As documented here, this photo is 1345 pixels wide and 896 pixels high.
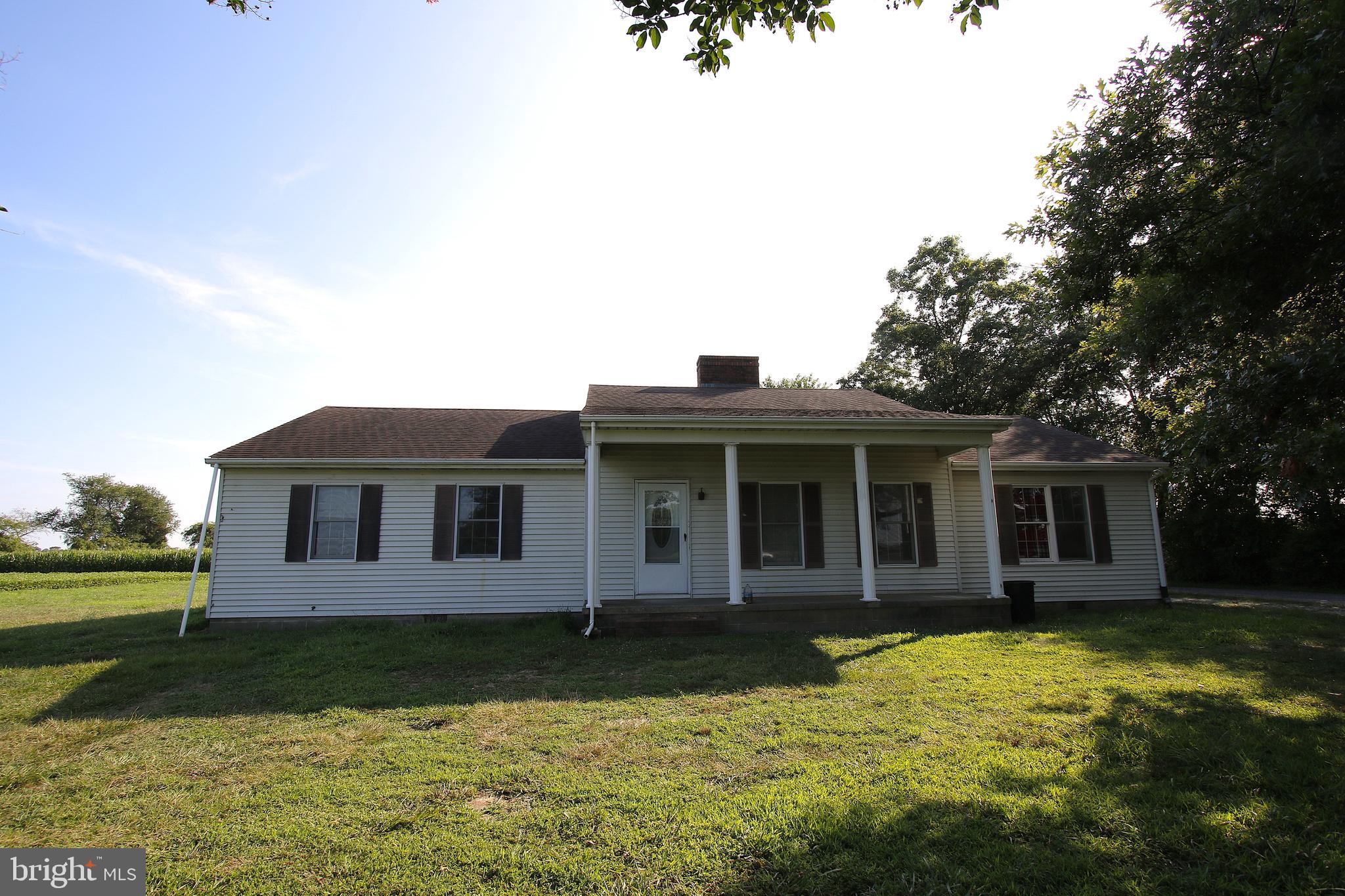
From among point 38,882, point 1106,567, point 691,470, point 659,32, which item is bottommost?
point 38,882

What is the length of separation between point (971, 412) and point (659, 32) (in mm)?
23923

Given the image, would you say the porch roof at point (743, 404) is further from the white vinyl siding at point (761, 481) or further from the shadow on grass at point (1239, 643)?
the shadow on grass at point (1239, 643)

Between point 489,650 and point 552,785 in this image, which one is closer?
point 552,785

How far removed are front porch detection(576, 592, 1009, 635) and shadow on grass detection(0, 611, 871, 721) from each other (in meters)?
0.38

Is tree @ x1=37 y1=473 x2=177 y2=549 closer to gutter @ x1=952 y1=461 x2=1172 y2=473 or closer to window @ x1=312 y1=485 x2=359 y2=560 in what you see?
window @ x1=312 y1=485 x2=359 y2=560

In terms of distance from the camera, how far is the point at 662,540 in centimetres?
1156

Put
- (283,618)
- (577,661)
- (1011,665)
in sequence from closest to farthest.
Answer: (1011,665)
(577,661)
(283,618)

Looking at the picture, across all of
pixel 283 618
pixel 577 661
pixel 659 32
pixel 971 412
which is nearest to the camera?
pixel 659 32

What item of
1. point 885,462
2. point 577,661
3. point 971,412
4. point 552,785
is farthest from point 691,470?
point 971,412

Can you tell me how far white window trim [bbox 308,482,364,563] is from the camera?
11.1 m

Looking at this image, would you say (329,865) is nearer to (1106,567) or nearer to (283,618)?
(283,618)

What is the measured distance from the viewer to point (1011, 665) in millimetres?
7281

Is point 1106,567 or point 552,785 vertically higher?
point 1106,567

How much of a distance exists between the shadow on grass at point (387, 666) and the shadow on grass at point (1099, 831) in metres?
2.85
